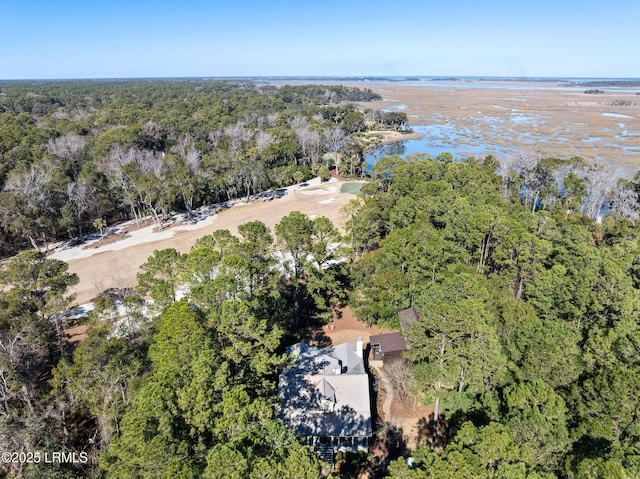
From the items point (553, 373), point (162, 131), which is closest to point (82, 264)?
point (553, 373)

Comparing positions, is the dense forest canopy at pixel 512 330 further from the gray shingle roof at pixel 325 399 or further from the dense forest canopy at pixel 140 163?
the dense forest canopy at pixel 140 163

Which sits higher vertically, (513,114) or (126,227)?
(513,114)

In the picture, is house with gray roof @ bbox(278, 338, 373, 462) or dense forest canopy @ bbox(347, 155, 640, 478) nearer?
dense forest canopy @ bbox(347, 155, 640, 478)

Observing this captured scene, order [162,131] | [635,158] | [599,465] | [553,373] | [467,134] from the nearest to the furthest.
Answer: [599,465]
[553,373]
[635,158]
[162,131]
[467,134]

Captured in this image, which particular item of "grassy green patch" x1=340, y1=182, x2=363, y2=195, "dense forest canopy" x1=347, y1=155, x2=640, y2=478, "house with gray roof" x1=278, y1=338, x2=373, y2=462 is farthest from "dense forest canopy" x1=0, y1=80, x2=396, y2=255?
"house with gray roof" x1=278, y1=338, x2=373, y2=462

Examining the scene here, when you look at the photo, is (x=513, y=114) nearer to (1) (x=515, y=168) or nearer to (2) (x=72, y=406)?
(1) (x=515, y=168)

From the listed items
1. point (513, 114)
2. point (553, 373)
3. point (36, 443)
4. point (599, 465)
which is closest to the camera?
point (599, 465)

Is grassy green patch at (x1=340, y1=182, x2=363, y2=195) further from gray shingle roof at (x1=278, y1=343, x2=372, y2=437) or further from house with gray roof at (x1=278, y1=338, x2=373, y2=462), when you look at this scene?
house with gray roof at (x1=278, y1=338, x2=373, y2=462)
